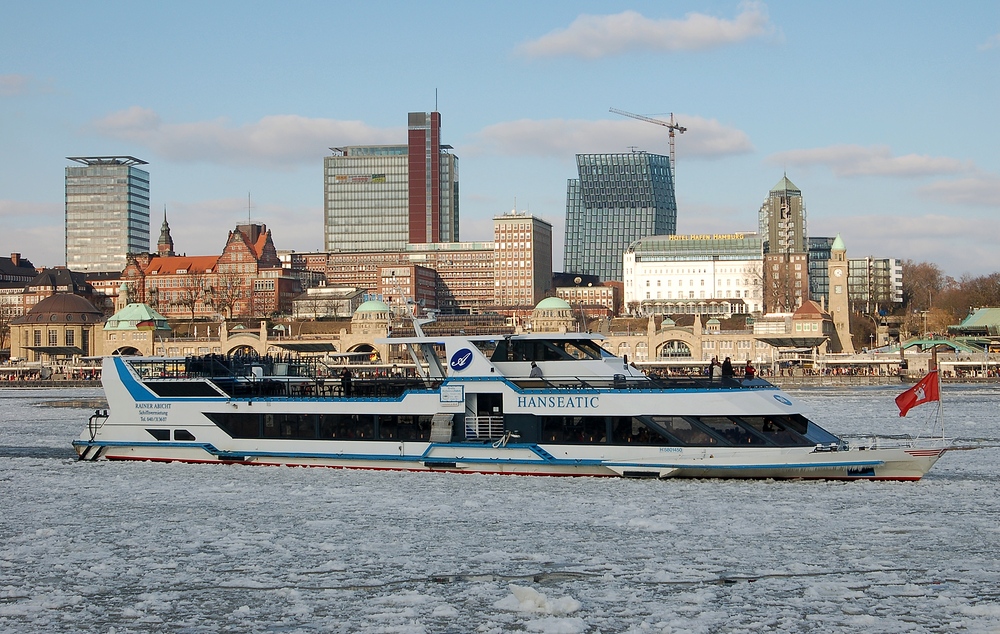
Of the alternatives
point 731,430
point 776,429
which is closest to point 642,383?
point 731,430

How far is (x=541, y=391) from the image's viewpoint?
40.8 meters

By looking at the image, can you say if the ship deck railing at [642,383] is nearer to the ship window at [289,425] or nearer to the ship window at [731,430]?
the ship window at [731,430]

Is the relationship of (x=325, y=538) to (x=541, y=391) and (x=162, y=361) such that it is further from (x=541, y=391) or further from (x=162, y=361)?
(x=162, y=361)

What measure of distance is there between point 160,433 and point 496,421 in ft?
45.1

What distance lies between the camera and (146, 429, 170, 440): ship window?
46.2 meters

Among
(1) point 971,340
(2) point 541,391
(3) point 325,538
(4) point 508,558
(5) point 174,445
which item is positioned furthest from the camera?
(1) point 971,340

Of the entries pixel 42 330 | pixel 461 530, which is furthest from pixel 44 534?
pixel 42 330

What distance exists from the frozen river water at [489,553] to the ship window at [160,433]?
311cm

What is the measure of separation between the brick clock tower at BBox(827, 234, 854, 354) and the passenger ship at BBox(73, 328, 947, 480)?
13843cm

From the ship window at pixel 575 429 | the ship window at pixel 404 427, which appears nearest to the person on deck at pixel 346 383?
the ship window at pixel 404 427

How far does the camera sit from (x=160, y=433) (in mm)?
46250

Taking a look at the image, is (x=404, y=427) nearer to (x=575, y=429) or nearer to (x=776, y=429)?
(x=575, y=429)

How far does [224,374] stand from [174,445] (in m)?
3.84

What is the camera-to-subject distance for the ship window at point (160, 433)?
46.2m
